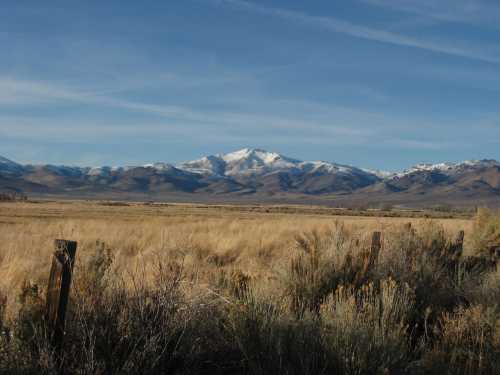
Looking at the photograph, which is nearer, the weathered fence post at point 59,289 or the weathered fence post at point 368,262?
the weathered fence post at point 59,289

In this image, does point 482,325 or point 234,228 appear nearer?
point 482,325

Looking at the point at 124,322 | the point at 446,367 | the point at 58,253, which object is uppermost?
Answer: the point at 58,253

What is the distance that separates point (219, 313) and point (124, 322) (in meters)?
1.34

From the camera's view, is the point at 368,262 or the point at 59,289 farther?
the point at 368,262

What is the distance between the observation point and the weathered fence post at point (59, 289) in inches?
179

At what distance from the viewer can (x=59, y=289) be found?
460cm

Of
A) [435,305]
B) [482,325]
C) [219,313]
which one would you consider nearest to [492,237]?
[435,305]

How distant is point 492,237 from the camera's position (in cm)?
1369

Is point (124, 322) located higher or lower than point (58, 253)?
lower

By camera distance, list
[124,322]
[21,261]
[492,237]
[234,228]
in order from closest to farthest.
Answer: [124,322], [21,261], [492,237], [234,228]

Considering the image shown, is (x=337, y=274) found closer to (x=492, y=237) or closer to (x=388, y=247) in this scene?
(x=388, y=247)

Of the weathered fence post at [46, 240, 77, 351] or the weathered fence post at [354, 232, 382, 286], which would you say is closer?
the weathered fence post at [46, 240, 77, 351]

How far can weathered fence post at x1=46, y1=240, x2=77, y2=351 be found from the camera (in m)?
4.54

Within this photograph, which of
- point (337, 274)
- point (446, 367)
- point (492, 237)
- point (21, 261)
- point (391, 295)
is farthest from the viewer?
point (492, 237)
